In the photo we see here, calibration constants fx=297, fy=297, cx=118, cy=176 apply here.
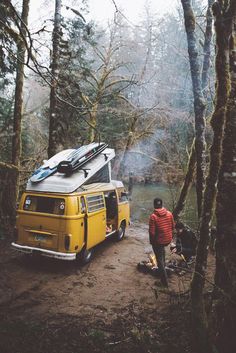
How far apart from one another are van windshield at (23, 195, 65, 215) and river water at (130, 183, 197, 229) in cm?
726

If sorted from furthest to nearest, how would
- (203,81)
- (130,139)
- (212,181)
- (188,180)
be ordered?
(130,139) < (188,180) < (203,81) < (212,181)

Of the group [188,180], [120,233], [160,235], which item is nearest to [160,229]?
[160,235]

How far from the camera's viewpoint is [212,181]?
149 inches

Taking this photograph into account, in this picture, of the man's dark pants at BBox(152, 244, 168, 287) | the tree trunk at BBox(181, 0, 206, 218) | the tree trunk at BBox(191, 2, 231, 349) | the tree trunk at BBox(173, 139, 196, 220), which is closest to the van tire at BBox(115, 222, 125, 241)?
the tree trunk at BBox(173, 139, 196, 220)

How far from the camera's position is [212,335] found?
13.0 ft

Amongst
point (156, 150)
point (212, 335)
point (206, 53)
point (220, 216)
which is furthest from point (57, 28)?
point (156, 150)

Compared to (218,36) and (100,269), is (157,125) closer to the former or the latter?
(100,269)

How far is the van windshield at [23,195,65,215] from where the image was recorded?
8156mm

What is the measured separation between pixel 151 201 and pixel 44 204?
15824 mm

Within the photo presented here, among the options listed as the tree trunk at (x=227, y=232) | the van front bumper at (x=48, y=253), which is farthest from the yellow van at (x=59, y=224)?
the tree trunk at (x=227, y=232)

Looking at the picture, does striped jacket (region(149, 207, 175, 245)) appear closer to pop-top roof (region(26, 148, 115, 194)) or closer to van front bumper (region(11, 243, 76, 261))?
van front bumper (region(11, 243, 76, 261))

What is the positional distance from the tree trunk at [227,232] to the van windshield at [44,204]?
4906mm

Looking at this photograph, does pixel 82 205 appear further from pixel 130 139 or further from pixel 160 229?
pixel 130 139

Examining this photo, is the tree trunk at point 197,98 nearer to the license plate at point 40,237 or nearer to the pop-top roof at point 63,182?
the pop-top roof at point 63,182
